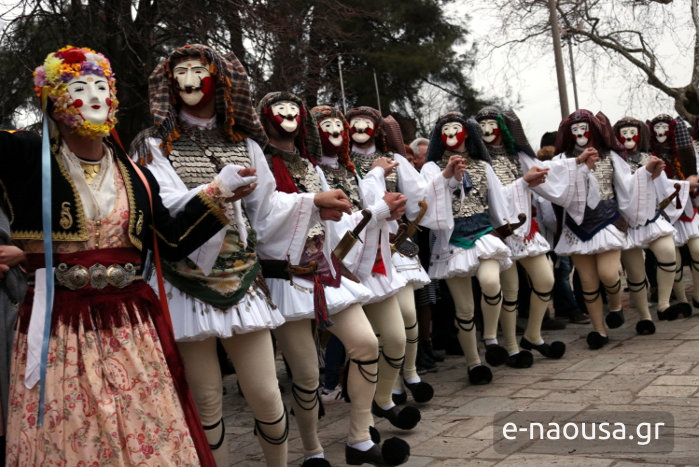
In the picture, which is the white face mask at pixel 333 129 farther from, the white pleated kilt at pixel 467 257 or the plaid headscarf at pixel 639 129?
the plaid headscarf at pixel 639 129

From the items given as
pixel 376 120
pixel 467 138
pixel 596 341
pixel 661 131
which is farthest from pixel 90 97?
pixel 661 131

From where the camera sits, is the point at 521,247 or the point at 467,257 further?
the point at 521,247

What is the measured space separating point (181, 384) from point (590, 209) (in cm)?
531

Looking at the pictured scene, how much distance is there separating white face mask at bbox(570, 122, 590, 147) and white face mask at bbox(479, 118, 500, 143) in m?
0.79

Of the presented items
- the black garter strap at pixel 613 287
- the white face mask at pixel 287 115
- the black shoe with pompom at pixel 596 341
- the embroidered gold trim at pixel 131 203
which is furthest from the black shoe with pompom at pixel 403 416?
the black garter strap at pixel 613 287

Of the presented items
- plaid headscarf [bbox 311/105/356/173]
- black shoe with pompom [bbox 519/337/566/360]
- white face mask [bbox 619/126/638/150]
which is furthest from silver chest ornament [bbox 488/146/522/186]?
plaid headscarf [bbox 311/105/356/173]

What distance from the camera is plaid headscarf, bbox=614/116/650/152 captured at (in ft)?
29.7

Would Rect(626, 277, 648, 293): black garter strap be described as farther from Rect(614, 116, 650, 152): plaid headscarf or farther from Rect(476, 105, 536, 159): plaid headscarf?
Rect(476, 105, 536, 159): plaid headscarf

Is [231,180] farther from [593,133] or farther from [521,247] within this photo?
[593,133]

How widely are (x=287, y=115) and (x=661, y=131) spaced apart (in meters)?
6.18

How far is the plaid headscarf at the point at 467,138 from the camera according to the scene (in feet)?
23.5

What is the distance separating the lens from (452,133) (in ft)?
23.4

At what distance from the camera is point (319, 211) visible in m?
4.46

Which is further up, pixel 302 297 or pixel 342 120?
pixel 342 120
